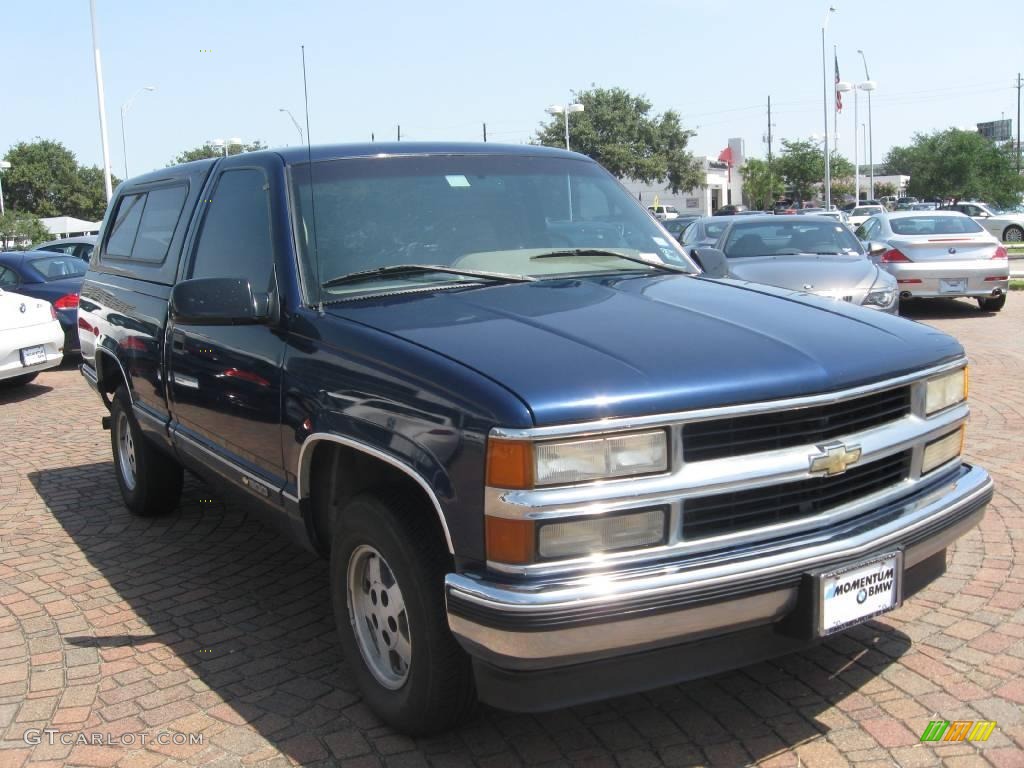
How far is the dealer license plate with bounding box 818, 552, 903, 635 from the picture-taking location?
2865 mm

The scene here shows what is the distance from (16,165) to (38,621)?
7032 centimetres

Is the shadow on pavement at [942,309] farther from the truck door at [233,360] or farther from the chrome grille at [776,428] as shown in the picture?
the chrome grille at [776,428]

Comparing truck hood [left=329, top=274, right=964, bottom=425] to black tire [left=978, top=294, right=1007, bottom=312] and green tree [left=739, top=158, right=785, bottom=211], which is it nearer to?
black tire [left=978, top=294, right=1007, bottom=312]

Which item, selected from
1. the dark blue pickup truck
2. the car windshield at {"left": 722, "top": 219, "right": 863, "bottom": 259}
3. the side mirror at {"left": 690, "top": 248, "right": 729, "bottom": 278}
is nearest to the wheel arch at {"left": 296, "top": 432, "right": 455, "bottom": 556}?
the dark blue pickup truck

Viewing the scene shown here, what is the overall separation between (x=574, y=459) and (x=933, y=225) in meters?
13.9

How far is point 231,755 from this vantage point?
3.27 metres

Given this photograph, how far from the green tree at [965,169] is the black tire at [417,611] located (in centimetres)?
5535

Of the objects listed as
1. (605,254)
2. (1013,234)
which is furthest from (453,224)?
(1013,234)

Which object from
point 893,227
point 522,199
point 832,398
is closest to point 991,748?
point 832,398

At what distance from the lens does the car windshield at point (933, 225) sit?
14.8m

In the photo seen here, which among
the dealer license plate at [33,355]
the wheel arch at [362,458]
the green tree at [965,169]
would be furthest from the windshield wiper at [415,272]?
the green tree at [965,169]

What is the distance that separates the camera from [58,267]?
541 inches

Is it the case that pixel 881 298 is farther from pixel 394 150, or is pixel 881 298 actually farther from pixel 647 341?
pixel 647 341

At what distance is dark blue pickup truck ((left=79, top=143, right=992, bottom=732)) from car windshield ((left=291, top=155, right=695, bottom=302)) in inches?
0.5
